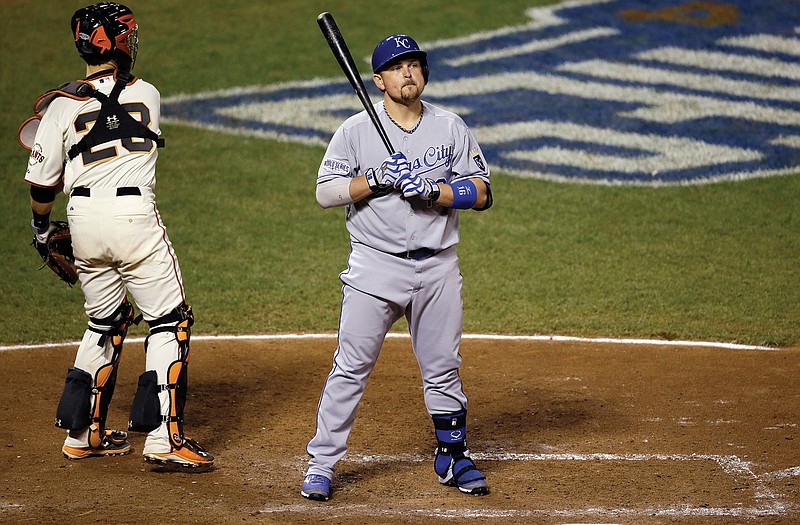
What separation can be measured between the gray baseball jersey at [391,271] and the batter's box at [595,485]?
1.42 ft

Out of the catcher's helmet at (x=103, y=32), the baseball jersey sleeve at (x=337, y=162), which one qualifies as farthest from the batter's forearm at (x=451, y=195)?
the catcher's helmet at (x=103, y=32)

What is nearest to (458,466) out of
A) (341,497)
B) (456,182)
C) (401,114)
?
(341,497)

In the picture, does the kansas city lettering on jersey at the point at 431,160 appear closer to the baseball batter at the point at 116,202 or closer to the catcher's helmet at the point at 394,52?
the catcher's helmet at the point at 394,52

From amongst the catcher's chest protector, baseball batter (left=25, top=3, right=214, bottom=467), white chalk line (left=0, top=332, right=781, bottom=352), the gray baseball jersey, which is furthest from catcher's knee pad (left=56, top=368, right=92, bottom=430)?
white chalk line (left=0, top=332, right=781, bottom=352)

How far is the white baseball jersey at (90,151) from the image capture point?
509 cm

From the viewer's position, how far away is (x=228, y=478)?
201 inches

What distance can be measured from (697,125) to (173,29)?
7.21 metres

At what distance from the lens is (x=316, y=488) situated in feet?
15.8

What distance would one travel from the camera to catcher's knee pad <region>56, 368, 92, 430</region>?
5.30 m

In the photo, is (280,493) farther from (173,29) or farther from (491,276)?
(173,29)

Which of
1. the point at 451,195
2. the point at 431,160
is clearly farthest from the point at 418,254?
the point at 431,160

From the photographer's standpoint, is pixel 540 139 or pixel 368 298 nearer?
pixel 368 298

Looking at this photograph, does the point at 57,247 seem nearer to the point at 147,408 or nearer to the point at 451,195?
the point at 147,408

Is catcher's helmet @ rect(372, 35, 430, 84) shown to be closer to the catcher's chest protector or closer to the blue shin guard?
the catcher's chest protector
